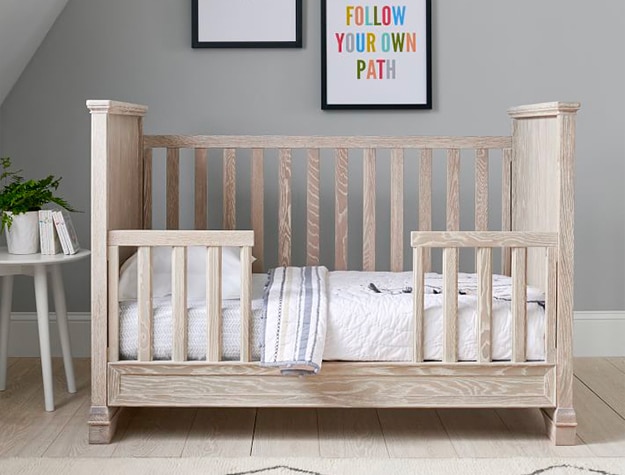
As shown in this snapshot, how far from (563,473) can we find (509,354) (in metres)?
0.37

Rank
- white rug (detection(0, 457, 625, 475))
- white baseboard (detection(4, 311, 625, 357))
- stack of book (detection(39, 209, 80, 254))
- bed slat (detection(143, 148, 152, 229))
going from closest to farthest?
white rug (detection(0, 457, 625, 475)) → stack of book (detection(39, 209, 80, 254)) → bed slat (detection(143, 148, 152, 229)) → white baseboard (detection(4, 311, 625, 357))

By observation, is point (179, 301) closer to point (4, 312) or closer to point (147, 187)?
point (147, 187)

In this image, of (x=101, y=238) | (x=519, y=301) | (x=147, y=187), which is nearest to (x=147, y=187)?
(x=147, y=187)

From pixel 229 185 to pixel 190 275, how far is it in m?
0.51

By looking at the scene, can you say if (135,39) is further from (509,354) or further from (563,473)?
(563,473)

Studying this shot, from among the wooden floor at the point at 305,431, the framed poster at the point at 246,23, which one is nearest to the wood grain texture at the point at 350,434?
the wooden floor at the point at 305,431

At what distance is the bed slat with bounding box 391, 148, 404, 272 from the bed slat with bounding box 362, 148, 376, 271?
7 cm

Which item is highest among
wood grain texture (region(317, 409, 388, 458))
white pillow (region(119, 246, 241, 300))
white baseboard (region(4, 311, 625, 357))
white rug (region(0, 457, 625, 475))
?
white pillow (region(119, 246, 241, 300))

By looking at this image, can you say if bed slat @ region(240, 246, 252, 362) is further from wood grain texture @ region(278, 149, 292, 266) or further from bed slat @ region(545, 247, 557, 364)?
bed slat @ region(545, 247, 557, 364)

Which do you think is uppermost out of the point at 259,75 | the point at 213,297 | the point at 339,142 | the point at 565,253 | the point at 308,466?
the point at 259,75

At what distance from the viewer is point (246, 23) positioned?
3508 mm

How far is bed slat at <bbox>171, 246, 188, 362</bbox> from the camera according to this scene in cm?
253

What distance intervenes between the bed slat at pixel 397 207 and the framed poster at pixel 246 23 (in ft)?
2.22

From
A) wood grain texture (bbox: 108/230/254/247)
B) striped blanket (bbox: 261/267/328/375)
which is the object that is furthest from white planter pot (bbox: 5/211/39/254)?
striped blanket (bbox: 261/267/328/375)
